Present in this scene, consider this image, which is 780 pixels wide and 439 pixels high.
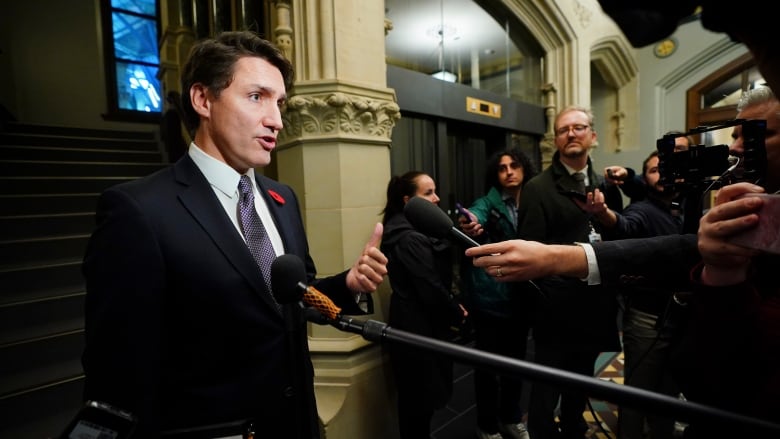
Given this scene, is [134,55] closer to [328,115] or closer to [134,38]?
[134,38]

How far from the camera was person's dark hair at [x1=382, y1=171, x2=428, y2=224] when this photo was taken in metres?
2.22

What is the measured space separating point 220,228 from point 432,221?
22.9 inches

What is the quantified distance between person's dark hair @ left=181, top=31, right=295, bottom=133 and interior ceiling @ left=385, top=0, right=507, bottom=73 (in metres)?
2.03

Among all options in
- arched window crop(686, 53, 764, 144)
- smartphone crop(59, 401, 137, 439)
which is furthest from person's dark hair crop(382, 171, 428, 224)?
arched window crop(686, 53, 764, 144)

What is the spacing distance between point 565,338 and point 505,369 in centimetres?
161

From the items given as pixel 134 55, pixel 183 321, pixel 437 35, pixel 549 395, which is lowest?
pixel 549 395

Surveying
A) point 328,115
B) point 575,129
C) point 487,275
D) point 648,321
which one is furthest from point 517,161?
point 328,115

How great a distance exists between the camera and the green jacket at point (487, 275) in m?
2.38

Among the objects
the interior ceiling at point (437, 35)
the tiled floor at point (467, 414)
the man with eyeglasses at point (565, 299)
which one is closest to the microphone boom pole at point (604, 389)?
the man with eyeglasses at point (565, 299)

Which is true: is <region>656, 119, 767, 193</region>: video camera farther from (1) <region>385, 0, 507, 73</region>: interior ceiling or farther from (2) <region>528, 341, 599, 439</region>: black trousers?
(1) <region>385, 0, 507, 73</region>: interior ceiling

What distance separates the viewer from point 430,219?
0.94 m

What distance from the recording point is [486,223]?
2.59 meters

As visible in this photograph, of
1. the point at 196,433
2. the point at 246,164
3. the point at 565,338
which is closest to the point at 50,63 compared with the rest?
the point at 246,164

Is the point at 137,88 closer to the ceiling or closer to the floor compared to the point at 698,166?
closer to the ceiling
